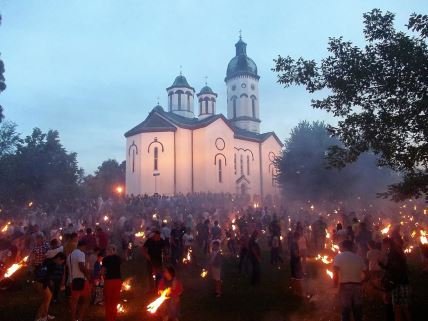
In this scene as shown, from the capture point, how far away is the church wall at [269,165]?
5378 centimetres

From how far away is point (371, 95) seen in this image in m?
9.43

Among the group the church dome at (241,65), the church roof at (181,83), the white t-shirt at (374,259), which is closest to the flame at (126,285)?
the white t-shirt at (374,259)

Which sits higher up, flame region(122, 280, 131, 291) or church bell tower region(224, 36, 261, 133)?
church bell tower region(224, 36, 261, 133)

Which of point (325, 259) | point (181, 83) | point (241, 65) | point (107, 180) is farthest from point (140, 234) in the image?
point (107, 180)

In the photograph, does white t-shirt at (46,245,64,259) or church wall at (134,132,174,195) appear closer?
white t-shirt at (46,245,64,259)

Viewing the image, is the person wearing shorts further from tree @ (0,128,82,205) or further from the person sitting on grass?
tree @ (0,128,82,205)

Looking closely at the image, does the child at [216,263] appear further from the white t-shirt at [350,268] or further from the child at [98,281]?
the white t-shirt at [350,268]

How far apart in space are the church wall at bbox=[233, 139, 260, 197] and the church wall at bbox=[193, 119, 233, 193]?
2.66 m

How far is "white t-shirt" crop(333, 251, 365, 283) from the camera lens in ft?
24.3

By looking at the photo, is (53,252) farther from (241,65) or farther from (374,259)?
(241,65)

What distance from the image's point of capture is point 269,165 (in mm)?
54844

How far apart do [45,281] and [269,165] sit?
47548mm

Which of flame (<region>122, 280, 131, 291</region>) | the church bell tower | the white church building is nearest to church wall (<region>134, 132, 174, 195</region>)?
the white church building

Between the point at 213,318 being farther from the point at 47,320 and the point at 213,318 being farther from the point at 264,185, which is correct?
the point at 264,185
